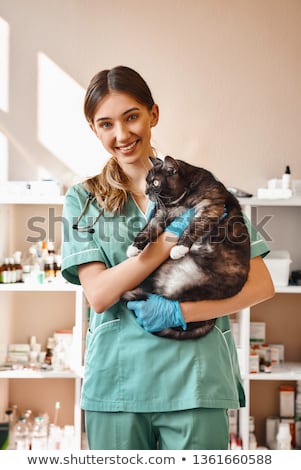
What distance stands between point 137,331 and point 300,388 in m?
1.45

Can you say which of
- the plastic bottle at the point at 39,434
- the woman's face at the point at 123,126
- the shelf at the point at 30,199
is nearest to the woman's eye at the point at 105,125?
the woman's face at the point at 123,126

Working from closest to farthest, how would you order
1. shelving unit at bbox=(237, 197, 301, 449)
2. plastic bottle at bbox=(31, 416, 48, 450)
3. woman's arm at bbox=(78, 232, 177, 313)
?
woman's arm at bbox=(78, 232, 177, 313), plastic bottle at bbox=(31, 416, 48, 450), shelving unit at bbox=(237, 197, 301, 449)

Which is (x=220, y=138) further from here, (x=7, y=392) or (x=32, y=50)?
(x=7, y=392)

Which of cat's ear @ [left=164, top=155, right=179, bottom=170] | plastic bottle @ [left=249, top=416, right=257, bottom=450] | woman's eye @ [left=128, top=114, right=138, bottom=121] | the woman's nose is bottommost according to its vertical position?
plastic bottle @ [left=249, top=416, right=257, bottom=450]

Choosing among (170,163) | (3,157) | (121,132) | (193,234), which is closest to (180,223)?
(193,234)

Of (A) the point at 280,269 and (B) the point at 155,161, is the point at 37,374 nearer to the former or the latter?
(A) the point at 280,269

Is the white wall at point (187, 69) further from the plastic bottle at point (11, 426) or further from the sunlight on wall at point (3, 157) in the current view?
the plastic bottle at point (11, 426)

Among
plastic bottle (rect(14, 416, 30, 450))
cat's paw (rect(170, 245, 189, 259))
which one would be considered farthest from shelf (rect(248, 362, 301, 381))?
cat's paw (rect(170, 245, 189, 259))

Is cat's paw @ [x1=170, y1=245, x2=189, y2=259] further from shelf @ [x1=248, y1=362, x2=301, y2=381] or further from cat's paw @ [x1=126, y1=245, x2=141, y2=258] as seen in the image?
shelf @ [x1=248, y1=362, x2=301, y2=381]

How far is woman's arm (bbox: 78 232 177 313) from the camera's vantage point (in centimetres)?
137

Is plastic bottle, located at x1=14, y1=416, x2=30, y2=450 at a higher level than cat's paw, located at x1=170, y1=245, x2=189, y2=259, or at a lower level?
lower

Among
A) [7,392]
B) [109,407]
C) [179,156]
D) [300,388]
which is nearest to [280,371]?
[300,388]

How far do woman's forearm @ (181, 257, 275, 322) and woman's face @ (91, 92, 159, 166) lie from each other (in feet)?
1.21

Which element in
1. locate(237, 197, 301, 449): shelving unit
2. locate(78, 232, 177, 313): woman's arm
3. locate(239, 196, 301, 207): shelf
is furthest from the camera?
locate(237, 197, 301, 449): shelving unit
